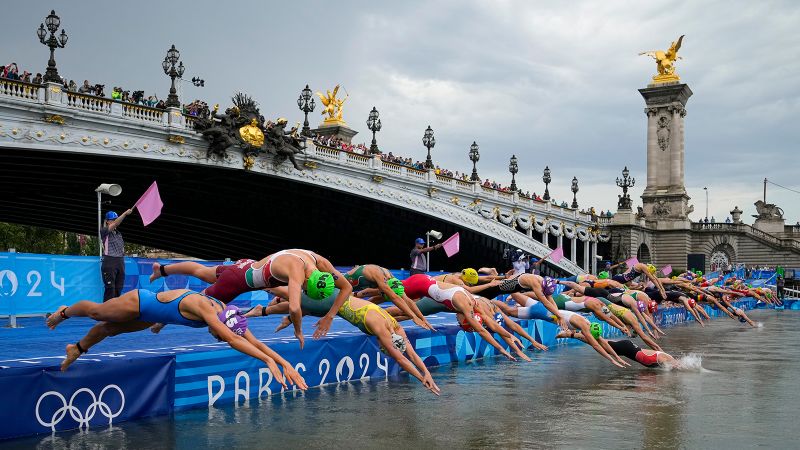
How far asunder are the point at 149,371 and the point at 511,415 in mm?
5365

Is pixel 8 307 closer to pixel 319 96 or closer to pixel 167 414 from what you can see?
pixel 167 414

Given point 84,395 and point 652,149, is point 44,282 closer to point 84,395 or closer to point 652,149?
point 84,395

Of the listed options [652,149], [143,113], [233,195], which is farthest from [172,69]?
[652,149]

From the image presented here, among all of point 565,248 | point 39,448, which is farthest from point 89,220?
point 39,448

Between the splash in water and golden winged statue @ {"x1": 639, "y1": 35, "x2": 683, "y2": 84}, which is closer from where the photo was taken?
the splash in water

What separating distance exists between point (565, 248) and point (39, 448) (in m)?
80.7

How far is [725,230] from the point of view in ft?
305

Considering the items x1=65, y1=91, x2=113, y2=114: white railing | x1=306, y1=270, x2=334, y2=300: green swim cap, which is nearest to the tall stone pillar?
x1=65, y1=91, x2=113, y2=114: white railing

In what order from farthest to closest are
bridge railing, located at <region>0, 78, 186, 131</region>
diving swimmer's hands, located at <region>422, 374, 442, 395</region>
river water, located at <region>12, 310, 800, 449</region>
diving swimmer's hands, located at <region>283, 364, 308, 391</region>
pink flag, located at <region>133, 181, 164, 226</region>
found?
1. bridge railing, located at <region>0, 78, 186, 131</region>
2. pink flag, located at <region>133, 181, 164, 226</region>
3. diving swimmer's hands, located at <region>422, 374, 442, 395</region>
4. river water, located at <region>12, 310, 800, 449</region>
5. diving swimmer's hands, located at <region>283, 364, 308, 391</region>

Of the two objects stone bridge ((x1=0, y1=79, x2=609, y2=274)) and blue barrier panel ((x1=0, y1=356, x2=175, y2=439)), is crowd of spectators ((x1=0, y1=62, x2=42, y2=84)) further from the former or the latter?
blue barrier panel ((x1=0, y1=356, x2=175, y2=439))

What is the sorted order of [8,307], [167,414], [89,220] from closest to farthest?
[167,414], [8,307], [89,220]

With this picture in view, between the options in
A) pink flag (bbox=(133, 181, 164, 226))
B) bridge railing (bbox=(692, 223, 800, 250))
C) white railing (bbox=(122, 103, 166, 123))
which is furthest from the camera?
bridge railing (bbox=(692, 223, 800, 250))

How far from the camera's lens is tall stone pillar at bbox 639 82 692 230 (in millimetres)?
93188

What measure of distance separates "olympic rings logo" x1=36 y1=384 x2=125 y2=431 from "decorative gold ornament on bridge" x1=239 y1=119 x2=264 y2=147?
119ft
